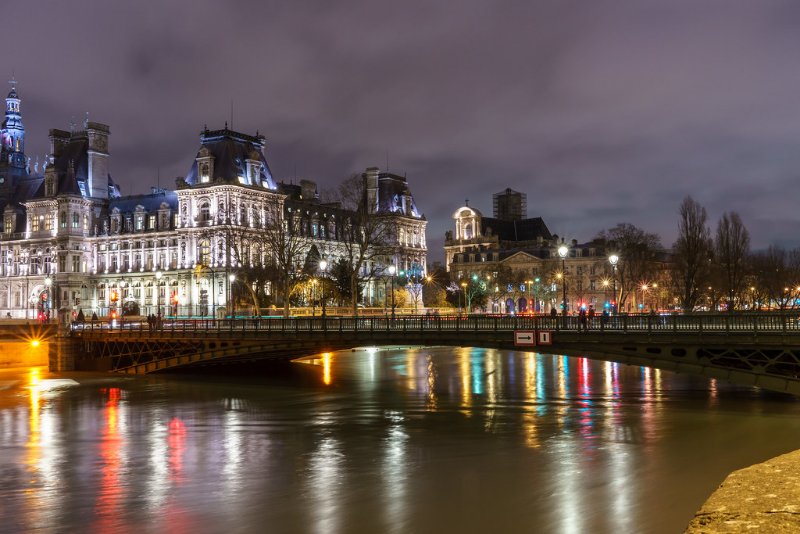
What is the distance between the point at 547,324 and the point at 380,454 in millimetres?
17831

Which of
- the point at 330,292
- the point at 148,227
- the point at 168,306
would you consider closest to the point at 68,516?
the point at 330,292

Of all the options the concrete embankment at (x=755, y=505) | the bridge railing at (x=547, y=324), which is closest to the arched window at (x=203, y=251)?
the bridge railing at (x=547, y=324)

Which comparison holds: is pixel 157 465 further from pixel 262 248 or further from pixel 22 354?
pixel 262 248

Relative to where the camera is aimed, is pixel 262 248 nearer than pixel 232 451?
No

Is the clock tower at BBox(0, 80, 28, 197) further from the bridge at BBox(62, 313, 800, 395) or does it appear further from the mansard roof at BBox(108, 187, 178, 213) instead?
the bridge at BBox(62, 313, 800, 395)

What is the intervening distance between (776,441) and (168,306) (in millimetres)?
100951

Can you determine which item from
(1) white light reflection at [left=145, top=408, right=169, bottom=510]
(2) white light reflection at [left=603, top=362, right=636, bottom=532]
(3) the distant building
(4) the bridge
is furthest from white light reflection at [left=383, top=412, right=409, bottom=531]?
(3) the distant building

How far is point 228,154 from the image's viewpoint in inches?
4537

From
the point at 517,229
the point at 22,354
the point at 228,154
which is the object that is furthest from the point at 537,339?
the point at 517,229

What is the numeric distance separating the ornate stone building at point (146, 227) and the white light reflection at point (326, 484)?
253 feet

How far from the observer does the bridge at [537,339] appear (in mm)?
37656

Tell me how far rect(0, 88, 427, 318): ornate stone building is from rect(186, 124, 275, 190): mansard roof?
17cm

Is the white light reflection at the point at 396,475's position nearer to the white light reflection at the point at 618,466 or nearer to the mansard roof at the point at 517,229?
the white light reflection at the point at 618,466

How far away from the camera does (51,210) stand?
13425 cm
